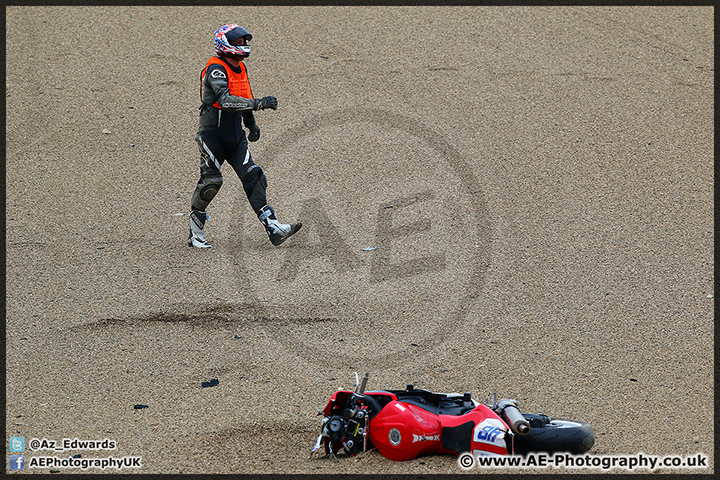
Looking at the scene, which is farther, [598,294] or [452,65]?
[452,65]

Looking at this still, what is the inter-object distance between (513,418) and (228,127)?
4389 millimetres

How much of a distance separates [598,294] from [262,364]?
3.08 m

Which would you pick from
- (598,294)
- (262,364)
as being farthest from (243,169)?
(598,294)

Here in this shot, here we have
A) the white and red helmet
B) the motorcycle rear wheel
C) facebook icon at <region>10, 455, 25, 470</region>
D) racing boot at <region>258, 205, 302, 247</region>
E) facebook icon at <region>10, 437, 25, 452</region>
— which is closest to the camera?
the motorcycle rear wheel

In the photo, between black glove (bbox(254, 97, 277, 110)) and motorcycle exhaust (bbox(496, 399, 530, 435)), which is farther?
black glove (bbox(254, 97, 277, 110))

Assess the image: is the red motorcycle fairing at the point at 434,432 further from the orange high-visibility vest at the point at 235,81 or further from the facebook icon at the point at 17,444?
the orange high-visibility vest at the point at 235,81

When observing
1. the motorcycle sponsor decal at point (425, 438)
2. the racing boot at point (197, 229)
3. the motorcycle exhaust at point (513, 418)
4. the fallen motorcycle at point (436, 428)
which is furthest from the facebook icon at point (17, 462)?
the racing boot at point (197, 229)

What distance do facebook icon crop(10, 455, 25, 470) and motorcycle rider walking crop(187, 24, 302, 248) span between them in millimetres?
3416

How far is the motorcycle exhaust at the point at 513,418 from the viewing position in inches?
148

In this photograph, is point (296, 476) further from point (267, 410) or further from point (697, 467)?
point (697, 467)

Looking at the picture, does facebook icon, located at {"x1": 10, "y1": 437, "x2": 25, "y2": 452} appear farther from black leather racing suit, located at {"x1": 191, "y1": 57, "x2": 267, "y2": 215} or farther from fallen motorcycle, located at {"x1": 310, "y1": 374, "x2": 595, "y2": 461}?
black leather racing suit, located at {"x1": 191, "y1": 57, "x2": 267, "y2": 215}

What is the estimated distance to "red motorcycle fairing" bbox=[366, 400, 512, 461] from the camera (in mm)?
3801

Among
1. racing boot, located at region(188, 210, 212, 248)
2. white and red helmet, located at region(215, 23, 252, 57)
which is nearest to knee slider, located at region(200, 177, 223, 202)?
racing boot, located at region(188, 210, 212, 248)

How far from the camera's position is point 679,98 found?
10.2 m
